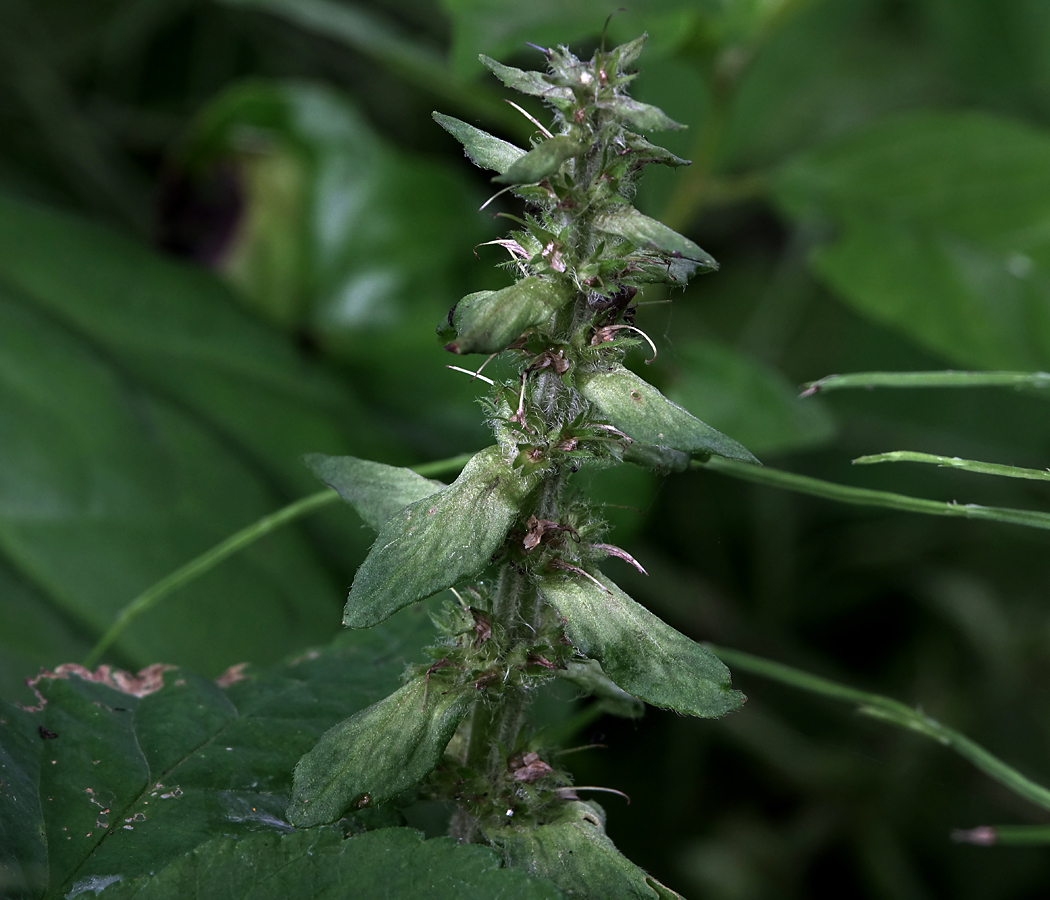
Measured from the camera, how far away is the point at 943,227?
120 centimetres

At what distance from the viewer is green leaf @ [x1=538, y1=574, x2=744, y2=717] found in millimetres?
383

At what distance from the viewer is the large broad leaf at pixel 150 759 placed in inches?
17.3

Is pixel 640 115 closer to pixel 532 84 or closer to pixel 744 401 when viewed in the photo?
pixel 532 84

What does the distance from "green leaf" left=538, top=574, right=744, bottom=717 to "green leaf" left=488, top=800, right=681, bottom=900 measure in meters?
0.09

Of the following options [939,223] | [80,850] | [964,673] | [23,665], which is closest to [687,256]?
[80,850]

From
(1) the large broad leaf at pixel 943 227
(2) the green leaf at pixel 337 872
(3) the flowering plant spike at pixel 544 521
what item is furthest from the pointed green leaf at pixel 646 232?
(1) the large broad leaf at pixel 943 227

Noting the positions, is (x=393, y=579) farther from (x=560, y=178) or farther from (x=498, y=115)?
(x=498, y=115)

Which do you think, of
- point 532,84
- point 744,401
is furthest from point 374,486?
point 744,401

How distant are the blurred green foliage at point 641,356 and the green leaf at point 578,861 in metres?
0.40

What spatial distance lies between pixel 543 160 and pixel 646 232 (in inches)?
1.8

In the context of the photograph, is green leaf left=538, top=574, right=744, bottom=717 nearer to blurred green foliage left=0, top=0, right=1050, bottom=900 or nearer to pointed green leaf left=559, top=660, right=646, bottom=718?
pointed green leaf left=559, top=660, right=646, bottom=718

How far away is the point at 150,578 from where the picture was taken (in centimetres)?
88

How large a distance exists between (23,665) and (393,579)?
479mm

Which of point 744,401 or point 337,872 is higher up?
point 744,401
